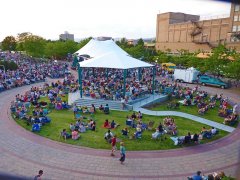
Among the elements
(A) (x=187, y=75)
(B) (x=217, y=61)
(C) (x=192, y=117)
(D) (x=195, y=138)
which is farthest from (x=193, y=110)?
(B) (x=217, y=61)

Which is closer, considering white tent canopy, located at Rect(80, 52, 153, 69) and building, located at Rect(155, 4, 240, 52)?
white tent canopy, located at Rect(80, 52, 153, 69)

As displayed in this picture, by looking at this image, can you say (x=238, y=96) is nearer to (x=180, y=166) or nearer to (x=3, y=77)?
(x=180, y=166)

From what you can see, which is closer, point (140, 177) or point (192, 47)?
point (140, 177)

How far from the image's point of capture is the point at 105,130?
16.7m

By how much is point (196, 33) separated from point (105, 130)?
61.0m

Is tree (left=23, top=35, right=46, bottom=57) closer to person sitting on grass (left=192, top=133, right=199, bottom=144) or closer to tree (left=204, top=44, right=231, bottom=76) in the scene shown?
tree (left=204, top=44, right=231, bottom=76)

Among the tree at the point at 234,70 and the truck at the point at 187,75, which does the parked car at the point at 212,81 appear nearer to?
the truck at the point at 187,75

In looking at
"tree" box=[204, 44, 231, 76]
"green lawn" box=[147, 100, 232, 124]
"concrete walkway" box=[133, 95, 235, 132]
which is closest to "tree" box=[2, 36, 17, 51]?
"tree" box=[204, 44, 231, 76]

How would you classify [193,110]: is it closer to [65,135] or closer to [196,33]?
[65,135]

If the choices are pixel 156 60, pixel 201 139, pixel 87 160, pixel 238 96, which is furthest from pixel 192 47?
pixel 87 160

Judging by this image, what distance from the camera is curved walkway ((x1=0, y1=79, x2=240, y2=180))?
11.3 meters

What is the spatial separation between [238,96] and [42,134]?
953 inches

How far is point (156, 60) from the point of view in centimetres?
5991

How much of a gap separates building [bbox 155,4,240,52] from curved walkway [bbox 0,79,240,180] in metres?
44.2
